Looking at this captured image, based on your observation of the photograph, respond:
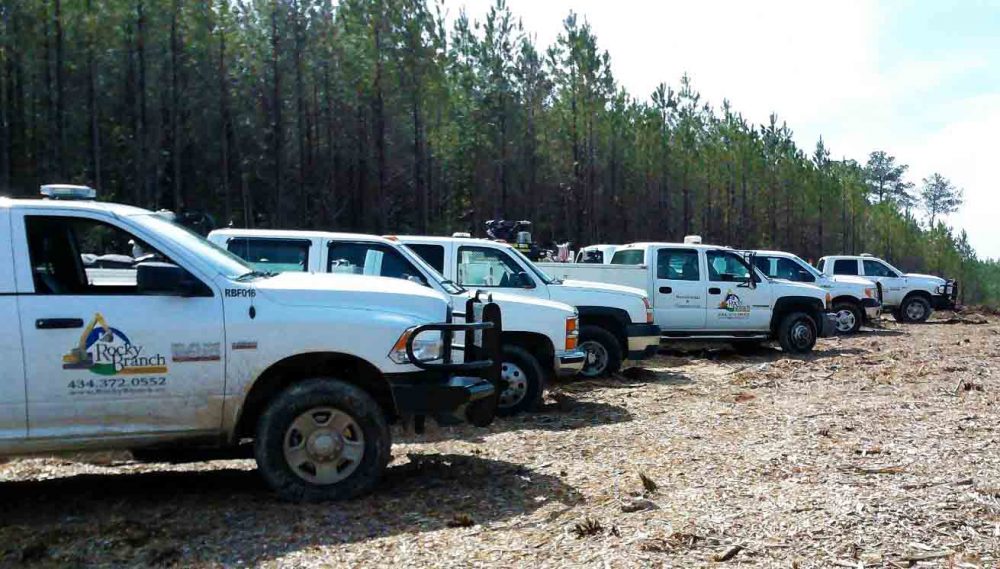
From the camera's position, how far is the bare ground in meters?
4.56

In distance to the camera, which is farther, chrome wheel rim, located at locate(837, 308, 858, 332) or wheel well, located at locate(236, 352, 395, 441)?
chrome wheel rim, located at locate(837, 308, 858, 332)

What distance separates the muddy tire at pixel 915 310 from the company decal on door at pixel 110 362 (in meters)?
24.7

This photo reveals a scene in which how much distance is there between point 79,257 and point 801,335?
511 inches

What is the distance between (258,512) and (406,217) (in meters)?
26.6

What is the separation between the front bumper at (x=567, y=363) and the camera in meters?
9.09

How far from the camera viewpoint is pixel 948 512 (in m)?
5.00

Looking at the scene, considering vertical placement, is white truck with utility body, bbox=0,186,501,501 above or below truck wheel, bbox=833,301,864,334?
above

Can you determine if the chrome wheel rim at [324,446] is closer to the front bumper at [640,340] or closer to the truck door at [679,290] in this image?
the front bumper at [640,340]

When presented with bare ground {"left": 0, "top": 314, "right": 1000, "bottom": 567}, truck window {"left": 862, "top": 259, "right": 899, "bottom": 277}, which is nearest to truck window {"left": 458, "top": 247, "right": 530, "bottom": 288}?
bare ground {"left": 0, "top": 314, "right": 1000, "bottom": 567}

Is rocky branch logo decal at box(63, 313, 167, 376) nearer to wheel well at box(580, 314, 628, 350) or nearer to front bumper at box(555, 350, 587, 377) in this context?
front bumper at box(555, 350, 587, 377)

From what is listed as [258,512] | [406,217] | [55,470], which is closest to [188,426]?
[258,512]

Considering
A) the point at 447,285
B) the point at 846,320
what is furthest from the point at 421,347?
the point at 846,320

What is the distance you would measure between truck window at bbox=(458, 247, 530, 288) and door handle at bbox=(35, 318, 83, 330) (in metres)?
5.78

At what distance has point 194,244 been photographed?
5.64 m
